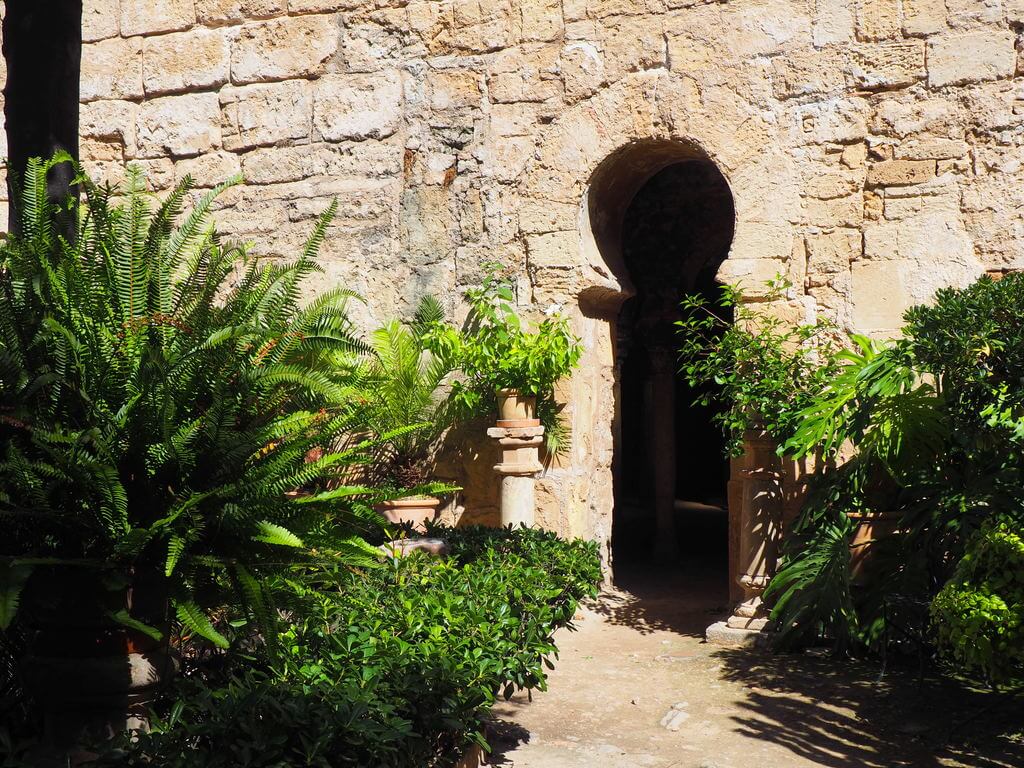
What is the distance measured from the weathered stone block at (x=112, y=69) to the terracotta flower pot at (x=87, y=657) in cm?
564

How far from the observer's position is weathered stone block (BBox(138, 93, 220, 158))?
716 cm

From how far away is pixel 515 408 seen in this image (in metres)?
6.26

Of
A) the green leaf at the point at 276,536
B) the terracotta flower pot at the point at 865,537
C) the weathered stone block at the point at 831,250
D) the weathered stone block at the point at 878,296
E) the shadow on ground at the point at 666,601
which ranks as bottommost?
the shadow on ground at the point at 666,601

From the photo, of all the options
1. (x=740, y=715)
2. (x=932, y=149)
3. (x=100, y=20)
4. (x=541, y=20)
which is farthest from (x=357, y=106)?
(x=740, y=715)

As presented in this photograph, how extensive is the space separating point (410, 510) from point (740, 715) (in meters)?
2.54

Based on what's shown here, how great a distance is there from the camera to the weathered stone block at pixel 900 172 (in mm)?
5707

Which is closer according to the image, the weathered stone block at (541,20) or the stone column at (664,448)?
the weathered stone block at (541,20)

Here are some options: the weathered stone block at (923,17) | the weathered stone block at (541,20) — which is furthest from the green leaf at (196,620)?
the weathered stone block at (923,17)

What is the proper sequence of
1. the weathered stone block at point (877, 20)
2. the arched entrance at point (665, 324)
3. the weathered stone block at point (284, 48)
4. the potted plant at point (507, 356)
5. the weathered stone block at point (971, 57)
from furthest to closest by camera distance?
the arched entrance at point (665, 324), the weathered stone block at point (284, 48), the potted plant at point (507, 356), the weathered stone block at point (877, 20), the weathered stone block at point (971, 57)

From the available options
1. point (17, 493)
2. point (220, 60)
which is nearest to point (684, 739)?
point (17, 493)

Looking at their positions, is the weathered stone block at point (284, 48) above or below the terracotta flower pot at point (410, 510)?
above

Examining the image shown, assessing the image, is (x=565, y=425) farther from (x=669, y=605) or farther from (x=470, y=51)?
(x=470, y=51)

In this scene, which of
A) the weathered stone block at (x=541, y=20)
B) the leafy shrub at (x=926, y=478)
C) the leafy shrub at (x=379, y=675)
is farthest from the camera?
the weathered stone block at (x=541, y=20)

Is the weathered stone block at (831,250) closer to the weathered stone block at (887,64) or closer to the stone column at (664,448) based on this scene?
the weathered stone block at (887,64)
